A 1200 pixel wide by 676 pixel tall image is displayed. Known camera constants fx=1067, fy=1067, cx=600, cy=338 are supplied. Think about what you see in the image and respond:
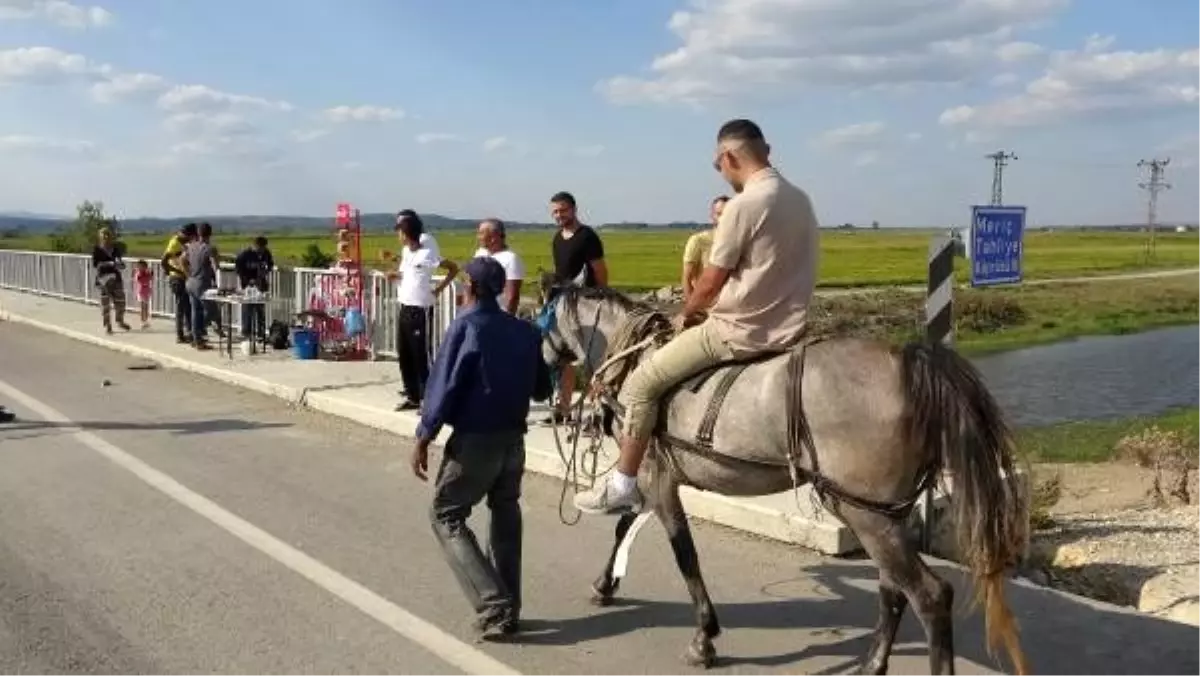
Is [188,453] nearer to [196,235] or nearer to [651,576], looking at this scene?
[651,576]

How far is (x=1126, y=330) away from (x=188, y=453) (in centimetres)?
4184

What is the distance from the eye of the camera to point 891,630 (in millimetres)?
4816

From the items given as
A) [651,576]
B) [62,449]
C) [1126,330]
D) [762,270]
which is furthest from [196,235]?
[1126,330]

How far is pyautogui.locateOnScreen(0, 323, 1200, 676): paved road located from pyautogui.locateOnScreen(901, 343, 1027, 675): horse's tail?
0.91m

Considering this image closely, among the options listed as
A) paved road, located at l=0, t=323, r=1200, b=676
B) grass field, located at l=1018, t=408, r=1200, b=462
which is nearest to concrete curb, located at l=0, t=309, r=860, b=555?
paved road, located at l=0, t=323, r=1200, b=676

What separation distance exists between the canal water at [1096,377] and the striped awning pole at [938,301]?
11.4 metres

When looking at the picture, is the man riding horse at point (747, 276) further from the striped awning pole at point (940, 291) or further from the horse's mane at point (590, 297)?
the striped awning pole at point (940, 291)

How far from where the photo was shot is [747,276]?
4.74 metres

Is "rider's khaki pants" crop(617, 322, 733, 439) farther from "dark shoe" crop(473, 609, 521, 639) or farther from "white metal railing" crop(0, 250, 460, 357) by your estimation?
"white metal railing" crop(0, 250, 460, 357)

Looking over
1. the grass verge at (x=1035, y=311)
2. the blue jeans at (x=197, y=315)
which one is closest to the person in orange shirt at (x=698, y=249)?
the blue jeans at (x=197, y=315)

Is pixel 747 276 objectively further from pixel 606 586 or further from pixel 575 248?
pixel 575 248

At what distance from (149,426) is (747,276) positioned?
851cm

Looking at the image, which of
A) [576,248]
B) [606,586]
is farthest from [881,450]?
[576,248]

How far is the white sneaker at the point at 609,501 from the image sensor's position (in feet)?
16.9
